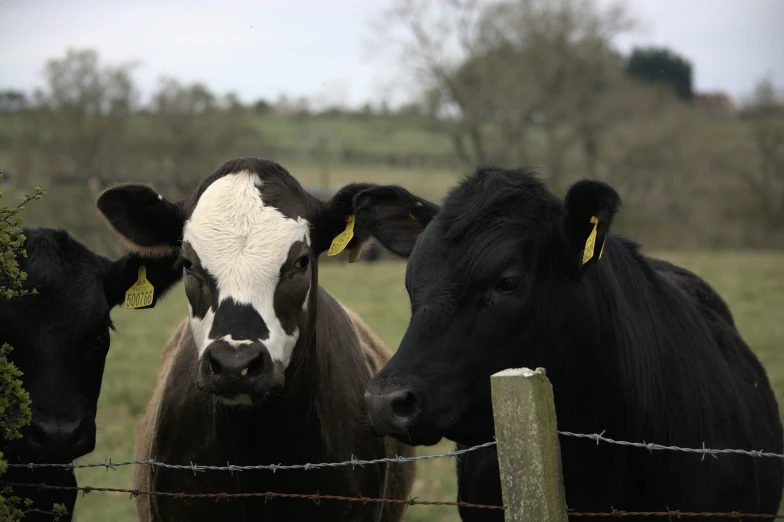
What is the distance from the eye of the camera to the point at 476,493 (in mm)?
3854

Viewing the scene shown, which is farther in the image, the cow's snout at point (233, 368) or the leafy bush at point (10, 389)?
the cow's snout at point (233, 368)

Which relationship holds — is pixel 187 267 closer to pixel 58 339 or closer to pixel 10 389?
pixel 58 339

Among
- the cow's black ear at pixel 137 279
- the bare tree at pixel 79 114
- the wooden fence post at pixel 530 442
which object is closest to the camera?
the wooden fence post at pixel 530 442

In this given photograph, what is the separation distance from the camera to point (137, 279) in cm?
448

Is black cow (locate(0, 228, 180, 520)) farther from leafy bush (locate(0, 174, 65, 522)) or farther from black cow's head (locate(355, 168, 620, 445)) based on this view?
black cow's head (locate(355, 168, 620, 445))

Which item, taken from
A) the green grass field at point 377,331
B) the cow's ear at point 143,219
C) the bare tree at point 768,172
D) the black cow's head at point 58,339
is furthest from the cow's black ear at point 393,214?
the bare tree at point 768,172

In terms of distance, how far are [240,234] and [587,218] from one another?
152 centimetres

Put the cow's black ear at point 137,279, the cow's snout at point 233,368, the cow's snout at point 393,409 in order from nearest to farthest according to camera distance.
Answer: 1. the cow's snout at point 393,409
2. the cow's snout at point 233,368
3. the cow's black ear at point 137,279

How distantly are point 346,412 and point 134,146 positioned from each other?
29.0m

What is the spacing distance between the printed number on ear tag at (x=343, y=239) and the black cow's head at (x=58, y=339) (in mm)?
1108

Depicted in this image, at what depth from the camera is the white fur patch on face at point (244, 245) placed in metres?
3.75

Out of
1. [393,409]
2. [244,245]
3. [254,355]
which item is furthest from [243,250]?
[393,409]

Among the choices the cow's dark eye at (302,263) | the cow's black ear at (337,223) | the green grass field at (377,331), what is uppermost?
the cow's black ear at (337,223)

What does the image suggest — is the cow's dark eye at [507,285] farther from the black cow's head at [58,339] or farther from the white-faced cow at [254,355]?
the black cow's head at [58,339]
